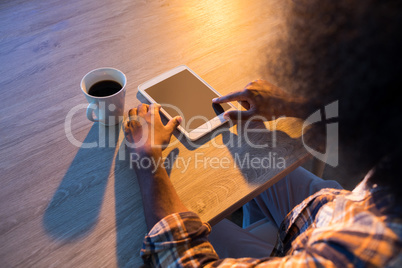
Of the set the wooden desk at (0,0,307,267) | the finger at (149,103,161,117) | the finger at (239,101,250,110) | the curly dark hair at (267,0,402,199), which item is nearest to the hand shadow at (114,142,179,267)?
the wooden desk at (0,0,307,267)

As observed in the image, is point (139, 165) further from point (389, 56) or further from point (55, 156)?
point (389, 56)

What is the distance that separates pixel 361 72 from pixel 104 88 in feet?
1.80

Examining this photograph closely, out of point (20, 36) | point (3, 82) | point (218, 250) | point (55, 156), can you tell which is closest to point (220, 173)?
point (218, 250)

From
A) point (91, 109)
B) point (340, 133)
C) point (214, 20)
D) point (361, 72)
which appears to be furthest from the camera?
point (214, 20)

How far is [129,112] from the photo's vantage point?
0.77m

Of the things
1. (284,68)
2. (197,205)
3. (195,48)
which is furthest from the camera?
(195,48)

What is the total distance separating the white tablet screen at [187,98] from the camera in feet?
2.50

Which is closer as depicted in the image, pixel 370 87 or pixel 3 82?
pixel 370 87

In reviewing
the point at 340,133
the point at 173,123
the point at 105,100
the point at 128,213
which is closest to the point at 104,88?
the point at 105,100

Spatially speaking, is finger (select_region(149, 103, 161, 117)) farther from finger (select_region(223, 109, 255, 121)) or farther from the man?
finger (select_region(223, 109, 255, 121))

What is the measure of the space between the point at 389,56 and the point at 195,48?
584 millimetres

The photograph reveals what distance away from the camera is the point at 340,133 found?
0.61 metres

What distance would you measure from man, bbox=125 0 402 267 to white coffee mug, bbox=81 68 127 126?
0.04 m

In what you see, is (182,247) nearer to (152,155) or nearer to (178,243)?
(178,243)
